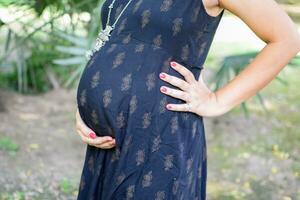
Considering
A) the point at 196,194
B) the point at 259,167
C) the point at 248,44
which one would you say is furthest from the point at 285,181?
A: the point at 248,44

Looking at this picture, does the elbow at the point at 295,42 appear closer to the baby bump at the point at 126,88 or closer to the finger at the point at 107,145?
the baby bump at the point at 126,88

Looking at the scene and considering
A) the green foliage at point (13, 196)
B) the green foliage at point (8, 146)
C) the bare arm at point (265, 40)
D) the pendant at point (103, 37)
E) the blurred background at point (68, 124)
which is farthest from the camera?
the green foliage at point (8, 146)

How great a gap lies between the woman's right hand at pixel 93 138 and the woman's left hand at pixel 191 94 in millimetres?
187

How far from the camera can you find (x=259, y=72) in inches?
60.4

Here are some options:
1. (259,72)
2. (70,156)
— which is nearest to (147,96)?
(259,72)

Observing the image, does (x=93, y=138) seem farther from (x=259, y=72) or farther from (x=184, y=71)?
(x=259, y=72)

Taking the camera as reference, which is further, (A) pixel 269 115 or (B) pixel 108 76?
(A) pixel 269 115

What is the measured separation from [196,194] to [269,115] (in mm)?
3513

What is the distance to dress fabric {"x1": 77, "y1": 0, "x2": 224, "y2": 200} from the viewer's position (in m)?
1.45

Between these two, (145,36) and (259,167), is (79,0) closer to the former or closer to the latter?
(259,167)

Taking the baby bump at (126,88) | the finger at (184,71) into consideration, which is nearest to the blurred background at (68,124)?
the baby bump at (126,88)

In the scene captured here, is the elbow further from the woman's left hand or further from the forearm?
the woman's left hand

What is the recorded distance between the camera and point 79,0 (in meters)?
3.66

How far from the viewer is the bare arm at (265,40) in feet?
4.74
